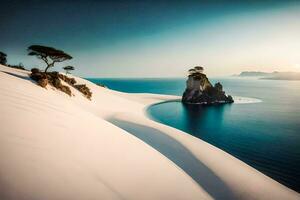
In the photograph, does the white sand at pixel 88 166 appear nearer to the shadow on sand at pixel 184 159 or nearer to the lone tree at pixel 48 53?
the shadow on sand at pixel 184 159

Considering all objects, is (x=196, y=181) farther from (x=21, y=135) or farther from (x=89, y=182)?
(x=21, y=135)

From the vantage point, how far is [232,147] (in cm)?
2080

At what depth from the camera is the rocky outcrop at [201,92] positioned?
62469 millimetres

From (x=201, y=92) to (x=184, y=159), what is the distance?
5312cm

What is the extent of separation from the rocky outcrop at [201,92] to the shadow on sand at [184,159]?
4629 centimetres

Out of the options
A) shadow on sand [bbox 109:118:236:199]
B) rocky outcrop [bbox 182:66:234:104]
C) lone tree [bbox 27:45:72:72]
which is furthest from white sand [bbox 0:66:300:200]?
rocky outcrop [bbox 182:66:234:104]

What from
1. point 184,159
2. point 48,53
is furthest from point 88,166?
point 48,53

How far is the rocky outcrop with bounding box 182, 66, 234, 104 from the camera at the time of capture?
62.5 m

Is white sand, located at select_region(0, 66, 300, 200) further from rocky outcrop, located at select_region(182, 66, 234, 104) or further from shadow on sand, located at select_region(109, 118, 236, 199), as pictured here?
rocky outcrop, located at select_region(182, 66, 234, 104)

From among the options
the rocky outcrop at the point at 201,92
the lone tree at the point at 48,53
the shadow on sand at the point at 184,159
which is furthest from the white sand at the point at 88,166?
the rocky outcrop at the point at 201,92

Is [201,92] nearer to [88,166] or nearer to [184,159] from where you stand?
[184,159]

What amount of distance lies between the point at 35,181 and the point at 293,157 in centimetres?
2062

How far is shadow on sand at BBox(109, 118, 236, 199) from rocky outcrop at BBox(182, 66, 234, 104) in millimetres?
46290

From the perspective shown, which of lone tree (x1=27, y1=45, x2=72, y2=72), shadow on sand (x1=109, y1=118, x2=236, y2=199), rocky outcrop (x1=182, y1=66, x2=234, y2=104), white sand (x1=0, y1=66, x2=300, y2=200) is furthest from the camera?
rocky outcrop (x1=182, y1=66, x2=234, y2=104)
